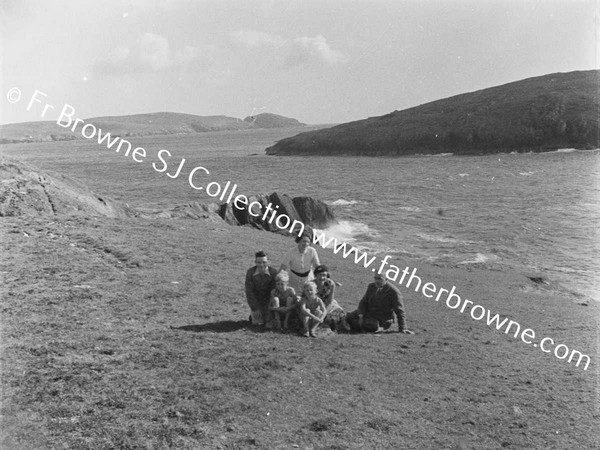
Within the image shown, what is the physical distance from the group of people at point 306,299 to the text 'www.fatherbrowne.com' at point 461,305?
6.83ft

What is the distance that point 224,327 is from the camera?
10469 mm

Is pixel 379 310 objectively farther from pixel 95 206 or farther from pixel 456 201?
pixel 456 201

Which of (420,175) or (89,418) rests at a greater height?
(420,175)

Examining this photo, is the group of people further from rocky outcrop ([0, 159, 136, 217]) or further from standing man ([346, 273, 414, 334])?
rocky outcrop ([0, 159, 136, 217])

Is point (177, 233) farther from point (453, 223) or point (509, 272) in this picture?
point (453, 223)

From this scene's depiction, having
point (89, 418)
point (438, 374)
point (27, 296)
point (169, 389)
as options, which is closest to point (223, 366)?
point (169, 389)

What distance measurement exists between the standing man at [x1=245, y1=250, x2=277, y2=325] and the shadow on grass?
234 millimetres

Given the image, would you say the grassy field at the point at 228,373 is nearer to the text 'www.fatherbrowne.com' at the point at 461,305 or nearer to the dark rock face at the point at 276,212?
the text 'www.fatherbrowne.com' at the point at 461,305

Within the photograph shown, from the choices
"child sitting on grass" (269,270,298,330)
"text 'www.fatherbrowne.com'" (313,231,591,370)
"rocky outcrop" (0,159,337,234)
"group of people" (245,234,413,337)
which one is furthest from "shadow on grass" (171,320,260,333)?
"rocky outcrop" (0,159,337,234)

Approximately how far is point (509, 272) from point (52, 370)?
18.6 metres

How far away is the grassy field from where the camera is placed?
6.66 metres

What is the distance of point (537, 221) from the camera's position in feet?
117

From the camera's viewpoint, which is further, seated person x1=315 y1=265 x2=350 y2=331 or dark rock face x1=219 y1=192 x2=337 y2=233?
dark rock face x1=219 y1=192 x2=337 y2=233

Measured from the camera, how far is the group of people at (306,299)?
10570mm
